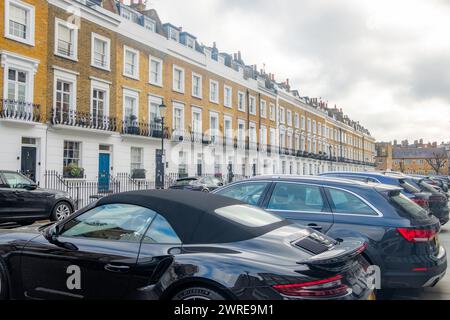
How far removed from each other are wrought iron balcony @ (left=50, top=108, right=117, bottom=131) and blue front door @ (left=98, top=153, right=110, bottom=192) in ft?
5.50

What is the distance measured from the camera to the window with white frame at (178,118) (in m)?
30.0

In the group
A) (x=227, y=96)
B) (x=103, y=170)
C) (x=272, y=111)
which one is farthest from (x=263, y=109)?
(x=103, y=170)

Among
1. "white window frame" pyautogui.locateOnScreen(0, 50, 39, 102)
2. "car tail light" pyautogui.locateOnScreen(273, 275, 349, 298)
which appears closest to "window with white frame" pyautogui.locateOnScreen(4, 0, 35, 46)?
"white window frame" pyautogui.locateOnScreen(0, 50, 39, 102)

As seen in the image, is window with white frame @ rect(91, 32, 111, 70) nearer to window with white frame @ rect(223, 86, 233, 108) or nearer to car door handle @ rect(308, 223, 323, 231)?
window with white frame @ rect(223, 86, 233, 108)

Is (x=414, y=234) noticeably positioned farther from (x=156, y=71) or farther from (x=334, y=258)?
(x=156, y=71)

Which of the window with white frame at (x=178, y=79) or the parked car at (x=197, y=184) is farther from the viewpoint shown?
the window with white frame at (x=178, y=79)

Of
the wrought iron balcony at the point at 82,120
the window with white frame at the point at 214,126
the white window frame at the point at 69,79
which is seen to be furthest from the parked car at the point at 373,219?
the window with white frame at the point at 214,126

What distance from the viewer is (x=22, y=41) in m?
19.1

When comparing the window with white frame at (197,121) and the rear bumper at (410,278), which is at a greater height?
the window with white frame at (197,121)

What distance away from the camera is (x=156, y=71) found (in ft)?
93.7

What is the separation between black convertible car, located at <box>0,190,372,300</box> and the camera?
10.5ft

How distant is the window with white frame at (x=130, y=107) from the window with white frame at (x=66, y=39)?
4.25m

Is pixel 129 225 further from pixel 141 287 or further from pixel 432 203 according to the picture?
pixel 432 203

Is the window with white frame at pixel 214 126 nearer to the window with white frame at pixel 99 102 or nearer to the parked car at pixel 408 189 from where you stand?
the window with white frame at pixel 99 102
